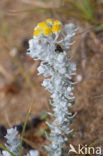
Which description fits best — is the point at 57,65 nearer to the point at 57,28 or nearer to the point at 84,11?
the point at 57,28

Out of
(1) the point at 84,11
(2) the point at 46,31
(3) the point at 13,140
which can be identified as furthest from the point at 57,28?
(1) the point at 84,11

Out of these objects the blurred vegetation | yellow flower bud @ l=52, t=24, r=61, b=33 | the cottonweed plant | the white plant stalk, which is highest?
the blurred vegetation

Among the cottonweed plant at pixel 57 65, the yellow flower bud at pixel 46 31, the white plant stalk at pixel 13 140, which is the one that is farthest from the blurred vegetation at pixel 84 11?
the white plant stalk at pixel 13 140

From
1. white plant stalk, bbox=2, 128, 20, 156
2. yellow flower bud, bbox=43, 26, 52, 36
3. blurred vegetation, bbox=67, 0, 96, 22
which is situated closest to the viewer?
yellow flower bud, bbox=43, 26, 52, 36

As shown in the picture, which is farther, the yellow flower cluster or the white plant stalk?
the white plant stalk

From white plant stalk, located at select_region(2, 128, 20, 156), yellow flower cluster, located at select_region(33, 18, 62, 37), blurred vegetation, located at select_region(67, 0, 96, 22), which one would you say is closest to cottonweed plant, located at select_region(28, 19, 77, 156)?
yellow flower cluster, located at select_region(33, 18, 62, 37)

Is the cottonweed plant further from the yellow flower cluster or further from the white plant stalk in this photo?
the white plant stalk

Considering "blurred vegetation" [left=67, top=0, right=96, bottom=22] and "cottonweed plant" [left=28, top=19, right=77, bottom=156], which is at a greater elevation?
"blurred vegetation" [left=67, top=0, right=96, bottom=22]

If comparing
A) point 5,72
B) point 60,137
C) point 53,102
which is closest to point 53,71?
point 53,102
